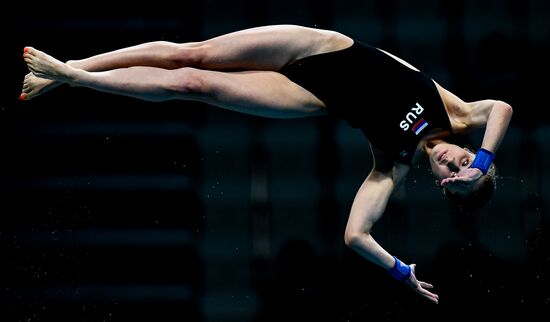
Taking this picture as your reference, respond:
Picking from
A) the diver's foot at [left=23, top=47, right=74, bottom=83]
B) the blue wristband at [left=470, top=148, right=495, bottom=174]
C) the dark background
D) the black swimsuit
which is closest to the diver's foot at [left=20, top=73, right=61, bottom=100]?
the diver's foot at [left=23, top=47, right=74, bottom=83]

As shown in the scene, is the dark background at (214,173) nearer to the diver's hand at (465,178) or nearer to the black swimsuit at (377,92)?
the black swimsuit at (377,92)

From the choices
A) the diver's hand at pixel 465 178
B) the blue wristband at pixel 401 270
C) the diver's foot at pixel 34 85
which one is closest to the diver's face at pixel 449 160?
the diver's hand at pixel 465 178

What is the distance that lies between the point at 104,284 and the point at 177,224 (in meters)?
0.56

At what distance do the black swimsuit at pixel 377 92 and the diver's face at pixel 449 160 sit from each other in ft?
0.40

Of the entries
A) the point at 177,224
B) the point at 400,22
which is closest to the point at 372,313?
the point at 177,224

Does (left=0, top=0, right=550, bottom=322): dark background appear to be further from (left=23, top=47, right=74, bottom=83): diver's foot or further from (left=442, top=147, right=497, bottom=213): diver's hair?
(left=23, top=47, right=74, bottom=83): diver's foot

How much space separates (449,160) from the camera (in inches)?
136

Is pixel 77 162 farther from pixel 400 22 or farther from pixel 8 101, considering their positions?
pixel 400 22

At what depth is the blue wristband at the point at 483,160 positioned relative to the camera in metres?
3.39

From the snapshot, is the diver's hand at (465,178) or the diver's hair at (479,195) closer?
the diver's hand at (465,178)

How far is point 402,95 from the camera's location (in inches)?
142

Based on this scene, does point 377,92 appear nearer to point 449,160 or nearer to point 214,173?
point 449,160

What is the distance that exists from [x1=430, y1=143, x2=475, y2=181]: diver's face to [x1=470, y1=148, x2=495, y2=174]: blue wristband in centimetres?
5

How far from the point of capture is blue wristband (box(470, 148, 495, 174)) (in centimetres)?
339
